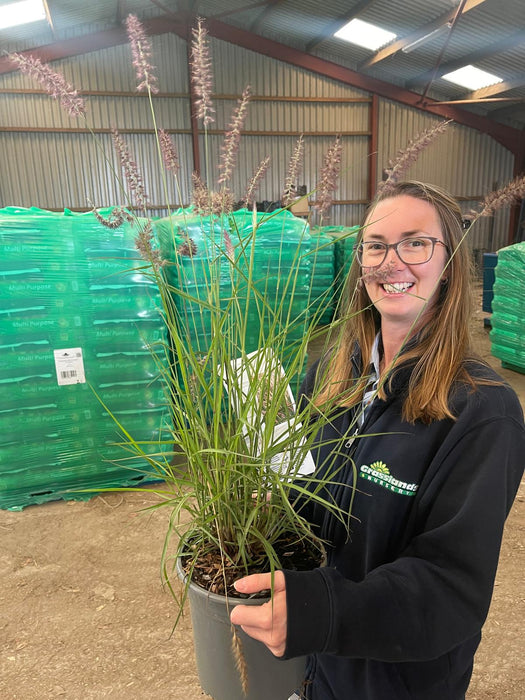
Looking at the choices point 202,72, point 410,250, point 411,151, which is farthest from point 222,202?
point 410,250

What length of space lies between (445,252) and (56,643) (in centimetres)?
181

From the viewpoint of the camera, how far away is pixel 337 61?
32.9ft

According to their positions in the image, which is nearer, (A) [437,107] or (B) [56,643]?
(B) [56,643]

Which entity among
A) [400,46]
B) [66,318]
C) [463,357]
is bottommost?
[66,318]

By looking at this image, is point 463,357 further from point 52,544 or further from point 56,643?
point 52,544

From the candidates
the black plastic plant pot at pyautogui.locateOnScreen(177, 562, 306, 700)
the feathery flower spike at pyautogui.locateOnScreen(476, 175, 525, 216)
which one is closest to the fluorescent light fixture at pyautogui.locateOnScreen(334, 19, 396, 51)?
the feathery flower spike at pyautogui.locateOnScreen(476, 175, 525, 216)

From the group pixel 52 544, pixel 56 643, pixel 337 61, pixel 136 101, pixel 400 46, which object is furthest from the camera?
pixel 337 61

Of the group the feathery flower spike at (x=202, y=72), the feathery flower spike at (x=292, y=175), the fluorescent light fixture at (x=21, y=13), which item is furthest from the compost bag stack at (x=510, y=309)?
the fluorescent light fixture at (x=21, y=13)

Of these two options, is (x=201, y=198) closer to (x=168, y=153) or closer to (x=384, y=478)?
(x=168, y=153)

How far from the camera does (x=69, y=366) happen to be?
2.38 m

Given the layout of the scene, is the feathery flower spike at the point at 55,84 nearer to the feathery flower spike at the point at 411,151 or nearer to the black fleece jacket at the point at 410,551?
the feathery flower spike at the point at 411,151

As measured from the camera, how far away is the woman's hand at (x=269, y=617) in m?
0.60

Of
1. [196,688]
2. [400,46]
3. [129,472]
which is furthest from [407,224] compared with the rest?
[400,46]

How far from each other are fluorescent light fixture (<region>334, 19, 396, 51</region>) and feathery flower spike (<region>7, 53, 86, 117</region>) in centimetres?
928
